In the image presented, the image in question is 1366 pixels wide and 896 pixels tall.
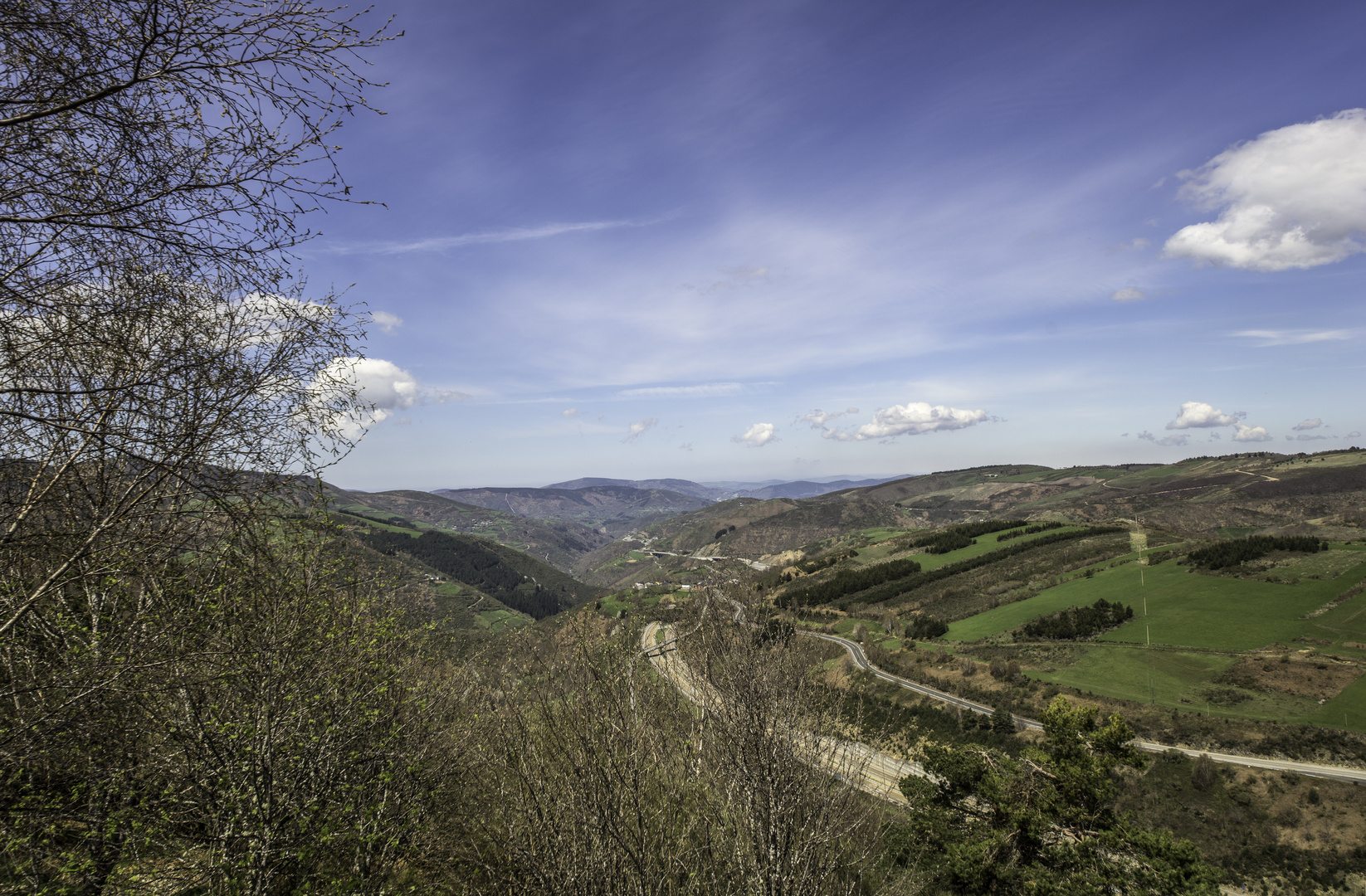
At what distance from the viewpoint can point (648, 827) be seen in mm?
10016

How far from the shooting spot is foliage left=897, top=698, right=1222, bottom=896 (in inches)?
781

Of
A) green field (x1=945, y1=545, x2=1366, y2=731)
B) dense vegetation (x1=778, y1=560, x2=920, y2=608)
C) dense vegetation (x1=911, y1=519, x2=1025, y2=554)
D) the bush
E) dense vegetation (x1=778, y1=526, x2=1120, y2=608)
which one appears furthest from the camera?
dense vegetation (x1=911, y1=519, x2=1025, y2=554)

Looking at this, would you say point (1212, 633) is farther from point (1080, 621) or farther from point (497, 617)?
point (497, 617)

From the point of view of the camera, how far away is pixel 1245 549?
73.2 m

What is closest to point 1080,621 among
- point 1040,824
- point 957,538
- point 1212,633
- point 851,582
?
point 1212,633

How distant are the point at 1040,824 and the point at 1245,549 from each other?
3261 inches

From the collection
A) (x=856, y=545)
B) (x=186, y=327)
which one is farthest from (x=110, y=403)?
(x=856, y=545)

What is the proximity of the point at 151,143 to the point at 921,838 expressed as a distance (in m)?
34.3

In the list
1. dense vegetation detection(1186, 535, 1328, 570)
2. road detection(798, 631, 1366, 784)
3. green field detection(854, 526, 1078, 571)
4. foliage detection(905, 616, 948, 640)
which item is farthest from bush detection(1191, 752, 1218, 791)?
green field detection(854, 526, 1078, 571)

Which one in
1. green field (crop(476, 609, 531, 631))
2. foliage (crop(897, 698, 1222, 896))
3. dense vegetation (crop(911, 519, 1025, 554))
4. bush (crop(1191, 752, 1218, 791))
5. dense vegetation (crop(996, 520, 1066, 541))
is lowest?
green field (crop(476, 609, 531, 631))

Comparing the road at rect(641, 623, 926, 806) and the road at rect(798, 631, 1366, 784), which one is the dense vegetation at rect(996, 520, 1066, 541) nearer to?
the road at rect(798, 631, 1366, 784)

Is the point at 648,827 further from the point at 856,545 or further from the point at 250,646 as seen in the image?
the point at 856,545

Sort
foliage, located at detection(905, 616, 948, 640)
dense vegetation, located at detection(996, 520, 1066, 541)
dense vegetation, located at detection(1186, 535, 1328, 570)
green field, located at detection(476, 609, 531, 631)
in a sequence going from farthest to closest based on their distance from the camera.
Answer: green field, located at detection(476, 609, 531, 631), dense vegetation, located at detection(996, 520, 1066, 541), foliage, located at detection(905, 616, 948, 640), dense vegetation, located at detection(1186, 535, 1328, 570)

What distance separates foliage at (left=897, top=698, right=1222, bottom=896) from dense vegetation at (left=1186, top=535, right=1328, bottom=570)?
72060 mm
